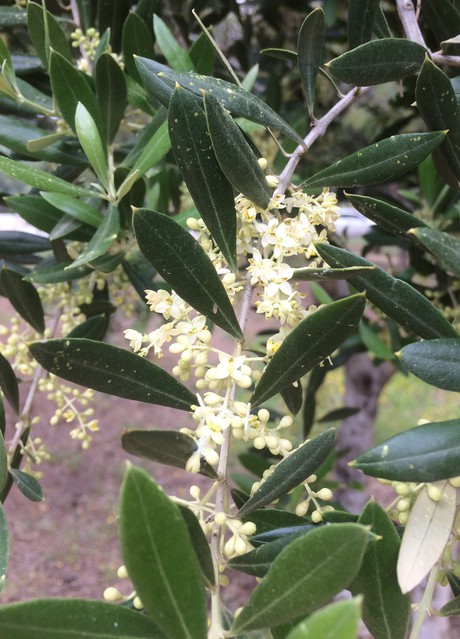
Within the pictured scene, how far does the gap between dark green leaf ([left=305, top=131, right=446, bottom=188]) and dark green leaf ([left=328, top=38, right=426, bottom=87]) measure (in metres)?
0.08

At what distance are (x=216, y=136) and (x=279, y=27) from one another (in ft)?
5.28

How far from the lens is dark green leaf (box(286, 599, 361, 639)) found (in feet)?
1.10

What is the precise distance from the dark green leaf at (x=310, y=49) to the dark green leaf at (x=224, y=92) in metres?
0.11

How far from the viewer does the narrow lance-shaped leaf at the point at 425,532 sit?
20.7 inches

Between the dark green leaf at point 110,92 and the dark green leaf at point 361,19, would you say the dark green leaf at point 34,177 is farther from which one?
the dark green leaf at point 361,19

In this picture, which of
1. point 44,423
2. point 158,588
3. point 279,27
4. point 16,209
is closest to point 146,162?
point 16,209

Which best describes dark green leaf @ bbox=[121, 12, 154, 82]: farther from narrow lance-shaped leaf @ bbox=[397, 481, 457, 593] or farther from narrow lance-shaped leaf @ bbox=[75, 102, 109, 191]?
narrow lance-shaped leaf @ bbox=[397, 481, 457, 593]

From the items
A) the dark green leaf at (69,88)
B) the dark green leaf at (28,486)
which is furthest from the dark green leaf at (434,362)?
the dark green leaf at (69,88)

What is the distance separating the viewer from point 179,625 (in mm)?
461

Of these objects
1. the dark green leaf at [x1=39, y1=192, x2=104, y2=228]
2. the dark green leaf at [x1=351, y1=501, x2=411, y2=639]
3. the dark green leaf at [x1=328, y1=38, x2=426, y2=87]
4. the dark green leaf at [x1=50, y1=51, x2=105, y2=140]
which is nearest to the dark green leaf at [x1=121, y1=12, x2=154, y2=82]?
the dark green leaf at [x1=50, y1=51, x2=105, y2=140]

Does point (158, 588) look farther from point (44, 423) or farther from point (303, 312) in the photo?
point (44, 423)

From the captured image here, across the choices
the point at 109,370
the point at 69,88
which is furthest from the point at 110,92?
the point at 109,370

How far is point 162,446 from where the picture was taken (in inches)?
21.0

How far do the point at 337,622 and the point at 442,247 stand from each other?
34 cm
